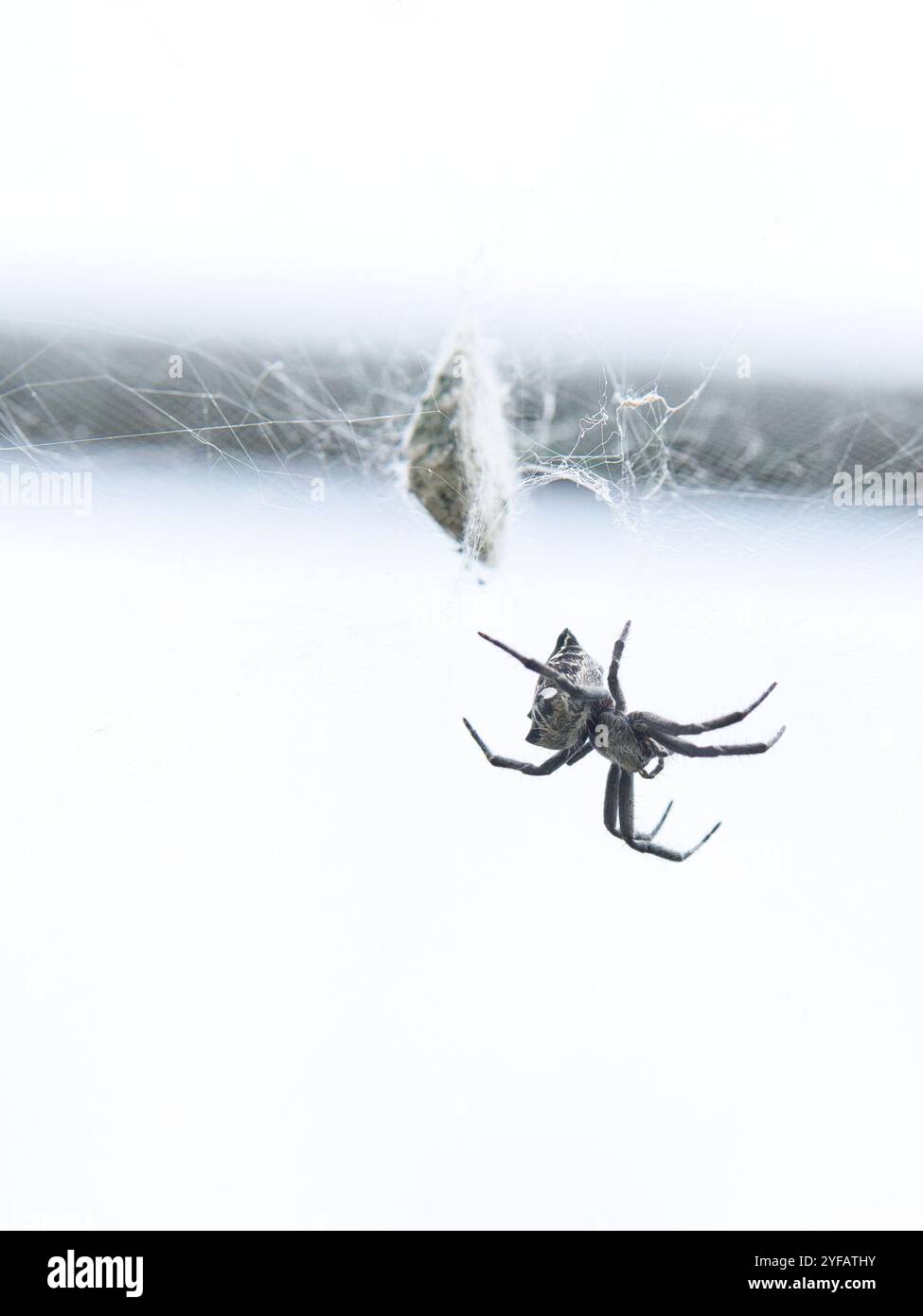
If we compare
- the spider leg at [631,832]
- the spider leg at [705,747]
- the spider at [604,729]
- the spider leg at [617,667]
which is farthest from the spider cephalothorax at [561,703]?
the spider leg at [631,832]

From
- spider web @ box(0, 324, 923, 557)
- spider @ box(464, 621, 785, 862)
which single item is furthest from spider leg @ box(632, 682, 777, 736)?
spider web @ box(0, 324, 923, 557)

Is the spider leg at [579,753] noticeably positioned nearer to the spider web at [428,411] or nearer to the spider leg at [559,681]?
the spider leg at [559,681]

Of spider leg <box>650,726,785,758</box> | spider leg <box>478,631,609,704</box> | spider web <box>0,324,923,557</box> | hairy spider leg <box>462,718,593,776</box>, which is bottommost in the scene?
hairy spider leg <box>462,718,593,776</box>

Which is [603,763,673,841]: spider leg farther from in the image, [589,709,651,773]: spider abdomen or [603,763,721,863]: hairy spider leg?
[589,709,651,773]: spider abdomen

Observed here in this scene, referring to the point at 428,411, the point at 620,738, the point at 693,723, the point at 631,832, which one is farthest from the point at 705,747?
the point at 428,411

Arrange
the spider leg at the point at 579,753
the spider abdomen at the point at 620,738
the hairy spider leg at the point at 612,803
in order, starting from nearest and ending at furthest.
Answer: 1. the spider abdomen at the point at 620,738
2. the spider leg at the point at 579,753
3. the hairy spider leg at the point at 612,803
